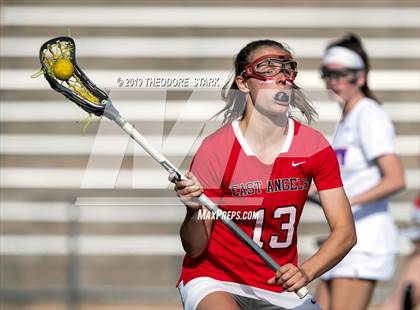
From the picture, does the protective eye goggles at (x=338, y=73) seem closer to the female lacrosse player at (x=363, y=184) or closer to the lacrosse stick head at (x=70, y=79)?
the female lacrosse player at (x=363, y=184)

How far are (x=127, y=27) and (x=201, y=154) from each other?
23.1 feet

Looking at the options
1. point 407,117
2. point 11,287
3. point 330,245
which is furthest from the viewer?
point 407,117

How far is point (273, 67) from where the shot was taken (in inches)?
186

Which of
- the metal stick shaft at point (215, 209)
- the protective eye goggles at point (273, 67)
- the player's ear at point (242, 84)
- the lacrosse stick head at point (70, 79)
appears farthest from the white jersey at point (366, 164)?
the lacrosse stick head at point (70, 79)

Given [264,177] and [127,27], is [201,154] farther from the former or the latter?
[127,27]

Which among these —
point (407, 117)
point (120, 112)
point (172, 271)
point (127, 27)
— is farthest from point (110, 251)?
point (120, 112)

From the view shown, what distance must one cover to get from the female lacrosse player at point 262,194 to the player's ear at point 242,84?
0.13ft

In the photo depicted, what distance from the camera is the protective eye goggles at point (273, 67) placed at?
4.72 metres

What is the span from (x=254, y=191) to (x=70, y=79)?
817 millimetres

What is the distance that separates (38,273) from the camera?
10.6m

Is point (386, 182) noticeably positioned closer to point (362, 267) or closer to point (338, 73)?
point (362, 267)

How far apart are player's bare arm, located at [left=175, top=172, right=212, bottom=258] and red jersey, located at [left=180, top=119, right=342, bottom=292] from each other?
0.08 m

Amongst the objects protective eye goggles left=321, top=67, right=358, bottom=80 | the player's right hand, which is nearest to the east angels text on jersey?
the player's right hand

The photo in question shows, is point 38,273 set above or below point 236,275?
below
